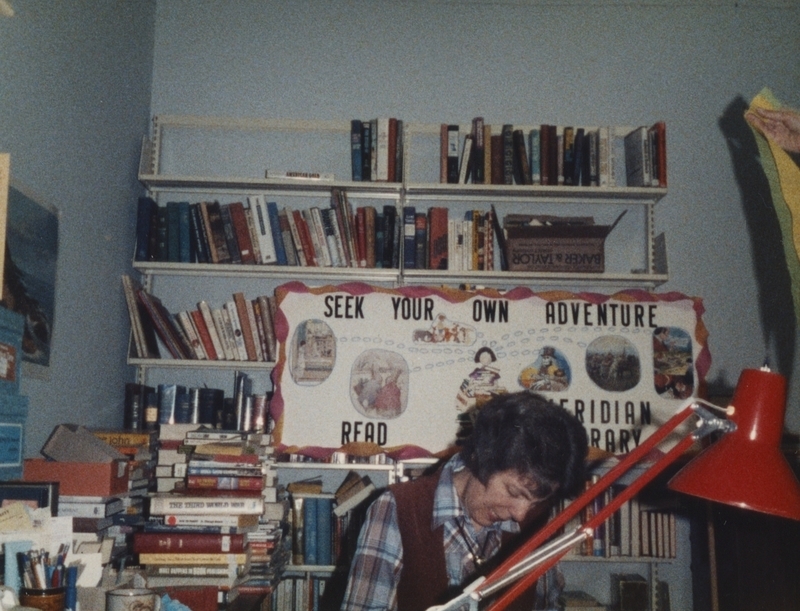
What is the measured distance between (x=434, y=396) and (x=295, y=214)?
0.92 metres

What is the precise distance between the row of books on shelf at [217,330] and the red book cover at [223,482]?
0.62 m

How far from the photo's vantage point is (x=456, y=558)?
66.6 inches

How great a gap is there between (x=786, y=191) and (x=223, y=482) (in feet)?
6.17

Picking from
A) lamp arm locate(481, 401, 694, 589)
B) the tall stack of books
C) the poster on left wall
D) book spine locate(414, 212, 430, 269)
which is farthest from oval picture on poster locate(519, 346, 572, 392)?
lamp arm locate(481, 401, 694, 589)

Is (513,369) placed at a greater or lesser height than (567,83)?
lesser

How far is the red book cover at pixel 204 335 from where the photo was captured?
2961mm

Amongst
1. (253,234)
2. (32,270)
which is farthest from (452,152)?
(32,270)

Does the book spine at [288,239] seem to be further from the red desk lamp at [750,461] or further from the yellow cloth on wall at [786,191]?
the red desk lamp at [750,461]

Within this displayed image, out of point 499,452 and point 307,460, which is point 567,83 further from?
point 499,452

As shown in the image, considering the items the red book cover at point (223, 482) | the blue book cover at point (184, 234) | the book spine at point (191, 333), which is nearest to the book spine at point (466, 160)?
the blue book cover at point (184, 234)

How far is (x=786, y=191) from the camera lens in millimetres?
1247

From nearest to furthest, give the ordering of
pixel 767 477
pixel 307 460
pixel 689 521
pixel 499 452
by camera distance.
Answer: pixel 767 477
pixel 499 452
pixel 307 460
pixel 689 521

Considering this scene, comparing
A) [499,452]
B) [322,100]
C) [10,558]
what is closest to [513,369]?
[499,452]

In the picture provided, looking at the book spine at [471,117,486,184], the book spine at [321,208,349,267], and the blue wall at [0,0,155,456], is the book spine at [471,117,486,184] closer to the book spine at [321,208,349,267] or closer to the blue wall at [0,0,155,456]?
the book spine at [321,208,349,267]
